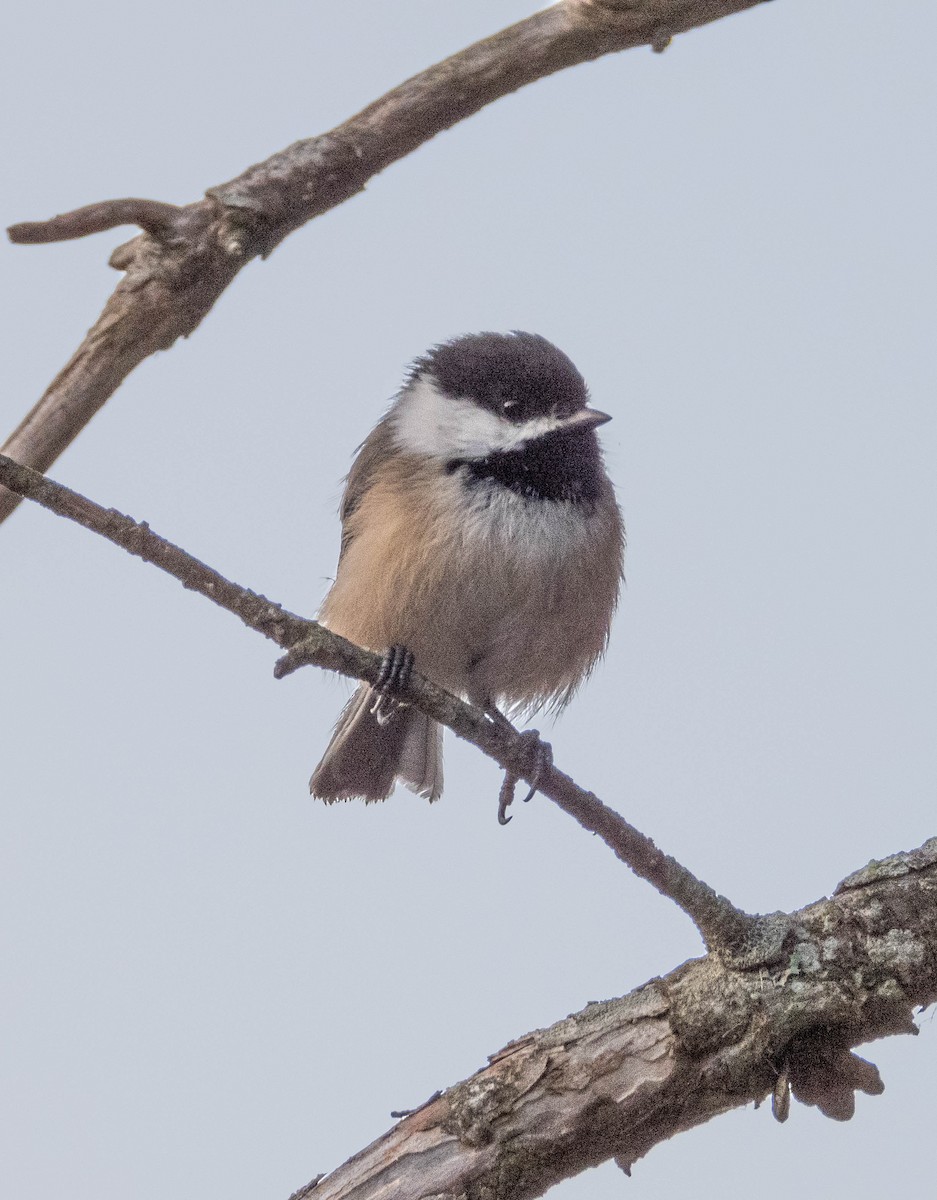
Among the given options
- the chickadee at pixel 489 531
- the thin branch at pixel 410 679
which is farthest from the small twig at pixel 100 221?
the chickadee at pixel 489 531

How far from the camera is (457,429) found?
170 inches

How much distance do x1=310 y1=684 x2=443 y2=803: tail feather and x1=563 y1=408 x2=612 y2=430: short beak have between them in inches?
54.6

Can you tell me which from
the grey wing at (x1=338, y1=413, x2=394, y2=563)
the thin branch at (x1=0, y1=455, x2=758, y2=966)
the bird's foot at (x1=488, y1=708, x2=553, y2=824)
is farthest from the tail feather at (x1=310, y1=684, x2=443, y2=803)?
the thin branch at (x1=0, y1=455, x2=758, y2=966)

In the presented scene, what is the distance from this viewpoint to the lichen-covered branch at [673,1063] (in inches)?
105

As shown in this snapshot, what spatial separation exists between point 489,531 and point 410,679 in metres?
1.08

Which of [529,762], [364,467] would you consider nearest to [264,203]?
[529,762]

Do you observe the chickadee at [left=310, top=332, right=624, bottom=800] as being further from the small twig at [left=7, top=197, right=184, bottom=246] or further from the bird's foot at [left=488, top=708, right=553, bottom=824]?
the small twig at [left=7, top=197, right=184, bottom=246]

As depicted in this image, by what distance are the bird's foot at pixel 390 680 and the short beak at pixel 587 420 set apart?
3.06ft

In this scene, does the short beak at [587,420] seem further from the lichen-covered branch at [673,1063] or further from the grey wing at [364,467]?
the lichen-covered branch at [673,1063]

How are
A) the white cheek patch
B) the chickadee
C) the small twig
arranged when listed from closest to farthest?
the small twig
the chickadee
the white cheek patch

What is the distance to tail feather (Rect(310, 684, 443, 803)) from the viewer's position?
4.97 meters

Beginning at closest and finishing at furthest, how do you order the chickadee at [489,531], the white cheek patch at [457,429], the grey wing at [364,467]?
the chickadee at [489,531] < the white cheek patch at [457,429] < the grey wing at [364,467]

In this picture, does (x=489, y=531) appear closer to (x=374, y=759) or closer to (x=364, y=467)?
(x=364, y=467)

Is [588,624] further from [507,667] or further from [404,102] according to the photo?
[404,102]
